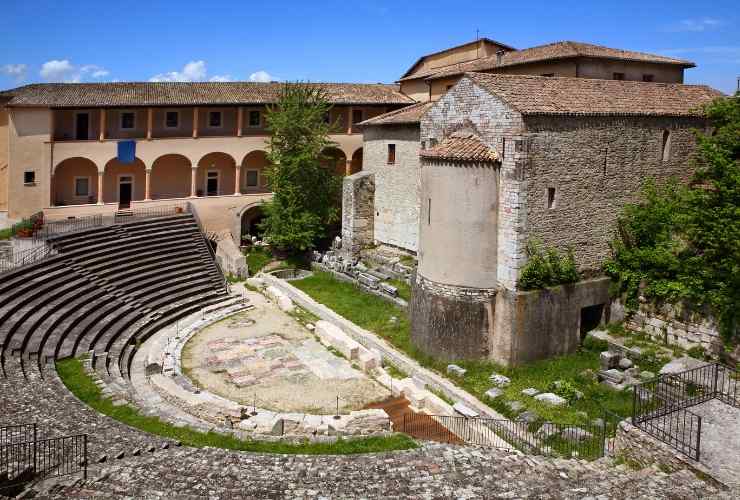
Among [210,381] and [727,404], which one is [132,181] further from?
[727,404]

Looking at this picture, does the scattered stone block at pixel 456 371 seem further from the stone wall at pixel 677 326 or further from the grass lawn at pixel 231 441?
the stone wall at pixel 677 326

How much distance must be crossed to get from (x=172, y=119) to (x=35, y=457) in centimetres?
2932

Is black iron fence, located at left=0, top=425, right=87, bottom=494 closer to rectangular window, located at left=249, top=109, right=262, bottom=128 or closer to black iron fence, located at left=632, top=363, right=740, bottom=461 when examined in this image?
black iron fence, located at left=632, top=363, right=740, bottom=461

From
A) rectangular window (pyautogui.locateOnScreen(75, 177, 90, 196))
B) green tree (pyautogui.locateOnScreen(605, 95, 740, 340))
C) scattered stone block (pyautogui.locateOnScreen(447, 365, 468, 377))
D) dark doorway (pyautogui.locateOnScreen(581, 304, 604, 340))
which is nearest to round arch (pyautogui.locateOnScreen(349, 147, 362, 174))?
rectangular window (pyautogui.locateOnScreen(75, 177, 90, 196))

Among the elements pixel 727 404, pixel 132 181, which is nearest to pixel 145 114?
pixel 132 181

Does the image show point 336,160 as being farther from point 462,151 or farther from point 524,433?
point 524,433

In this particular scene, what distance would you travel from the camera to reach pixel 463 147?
75.3ft

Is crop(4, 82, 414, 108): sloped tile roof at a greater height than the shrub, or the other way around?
crop(4, 82, 414, 108): sloped tile roof

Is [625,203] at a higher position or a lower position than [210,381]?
higher

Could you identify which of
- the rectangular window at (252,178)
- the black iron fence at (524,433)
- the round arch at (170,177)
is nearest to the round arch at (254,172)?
Result: the rectangular window at (252,178)

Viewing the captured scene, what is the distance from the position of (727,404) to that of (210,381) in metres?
15.4

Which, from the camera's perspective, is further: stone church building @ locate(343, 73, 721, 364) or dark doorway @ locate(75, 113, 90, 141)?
dark doorway @ locate(75, 113, 90, 141)

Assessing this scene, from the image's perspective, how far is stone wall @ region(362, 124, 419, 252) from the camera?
33031mm

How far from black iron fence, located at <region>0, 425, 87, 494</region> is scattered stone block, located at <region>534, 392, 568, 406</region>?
40.9 ft
